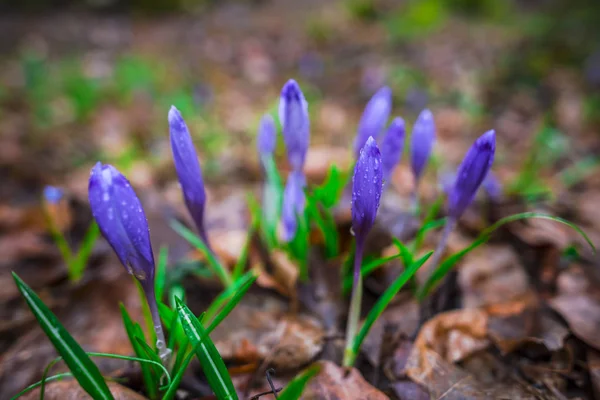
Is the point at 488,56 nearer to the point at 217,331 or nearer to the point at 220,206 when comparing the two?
the point at 220,206

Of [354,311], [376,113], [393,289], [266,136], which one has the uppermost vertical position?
[376,113]

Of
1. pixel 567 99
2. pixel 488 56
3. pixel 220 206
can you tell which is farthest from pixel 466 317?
pixel 488 56

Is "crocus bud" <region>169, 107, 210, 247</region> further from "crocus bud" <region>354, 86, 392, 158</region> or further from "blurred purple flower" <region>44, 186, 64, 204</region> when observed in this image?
"blurred purple flower" <region>44, 186, 64, 204</region>

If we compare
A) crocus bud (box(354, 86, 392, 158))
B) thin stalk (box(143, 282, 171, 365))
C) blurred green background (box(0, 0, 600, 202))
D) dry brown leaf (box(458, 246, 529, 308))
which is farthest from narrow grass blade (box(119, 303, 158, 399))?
blurred green background (box(0, 0, 600, 202))

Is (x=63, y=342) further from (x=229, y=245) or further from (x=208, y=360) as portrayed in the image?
(x=229, y=245)

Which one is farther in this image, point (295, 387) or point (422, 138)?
point (422, 138)

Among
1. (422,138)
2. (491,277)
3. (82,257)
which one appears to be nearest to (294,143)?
(422,138)
